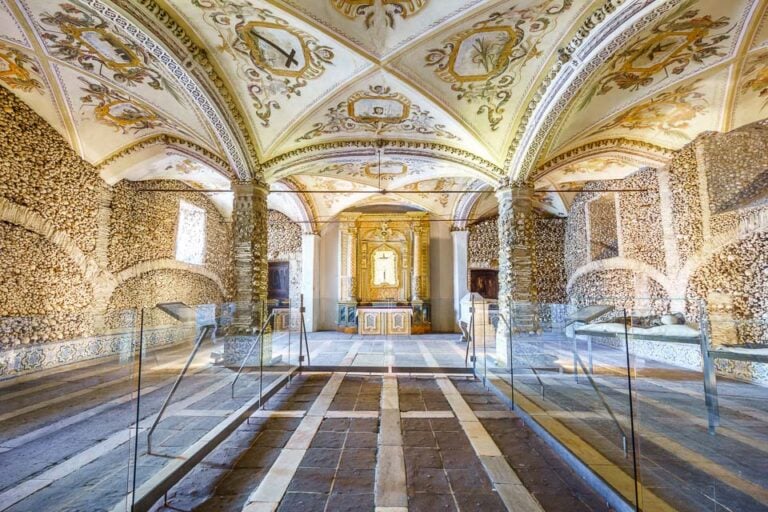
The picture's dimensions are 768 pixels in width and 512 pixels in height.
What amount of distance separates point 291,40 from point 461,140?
11.4 ft

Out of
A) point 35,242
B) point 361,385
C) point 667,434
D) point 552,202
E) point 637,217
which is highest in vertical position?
point 552,202

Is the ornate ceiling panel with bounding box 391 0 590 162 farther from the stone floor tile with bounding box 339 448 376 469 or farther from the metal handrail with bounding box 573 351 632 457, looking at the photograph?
the stone floor tile with bounding box 339 448 376 469

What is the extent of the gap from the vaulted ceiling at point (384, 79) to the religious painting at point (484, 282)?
16.3 feet

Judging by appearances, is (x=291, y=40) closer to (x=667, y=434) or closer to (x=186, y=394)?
(x=186, y=394)

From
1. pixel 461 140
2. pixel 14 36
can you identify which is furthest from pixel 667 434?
pixel 14 36

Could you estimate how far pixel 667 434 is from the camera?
2.33 metres

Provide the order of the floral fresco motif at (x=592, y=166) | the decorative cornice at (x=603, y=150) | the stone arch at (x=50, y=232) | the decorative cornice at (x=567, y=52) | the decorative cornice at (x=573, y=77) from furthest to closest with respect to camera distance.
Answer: the floral fresco motif at (x=592, y=166) < the decorative cornice at (x=603, y=150) < the stone arch at (x=50, y=232) < the decorative cornice at (x=567, y=52) < the decorative cornice at (x=573, y=77)

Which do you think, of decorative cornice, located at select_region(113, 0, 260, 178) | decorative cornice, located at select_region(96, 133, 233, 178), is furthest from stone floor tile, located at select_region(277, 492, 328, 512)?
decorative cornice, located at select_region(96, 133, 233, 178)

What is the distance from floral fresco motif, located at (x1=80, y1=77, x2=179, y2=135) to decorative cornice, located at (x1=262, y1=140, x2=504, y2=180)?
1.95 metres

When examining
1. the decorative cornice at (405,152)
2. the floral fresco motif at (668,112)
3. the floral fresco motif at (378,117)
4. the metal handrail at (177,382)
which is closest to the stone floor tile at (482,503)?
the metal handrail at (177,382)

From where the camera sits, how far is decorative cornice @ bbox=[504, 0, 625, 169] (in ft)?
12.7

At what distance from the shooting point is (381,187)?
9.70 metres

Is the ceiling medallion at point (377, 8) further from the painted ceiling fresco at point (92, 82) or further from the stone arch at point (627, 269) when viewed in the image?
the stone arch at point (627, 269)

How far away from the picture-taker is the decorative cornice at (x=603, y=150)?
662 centimetres
